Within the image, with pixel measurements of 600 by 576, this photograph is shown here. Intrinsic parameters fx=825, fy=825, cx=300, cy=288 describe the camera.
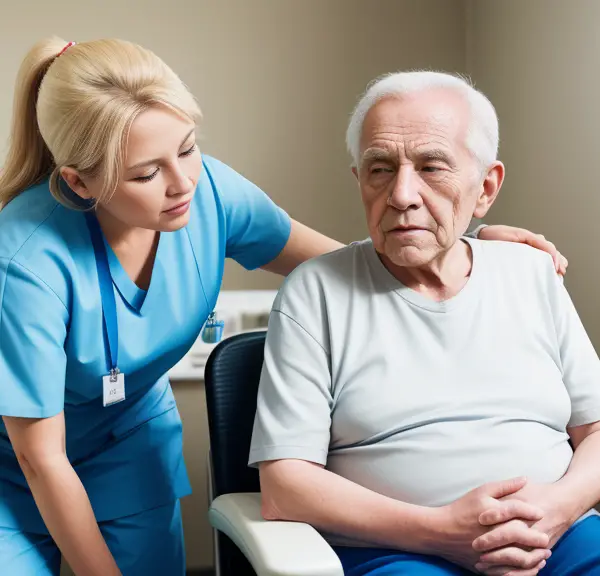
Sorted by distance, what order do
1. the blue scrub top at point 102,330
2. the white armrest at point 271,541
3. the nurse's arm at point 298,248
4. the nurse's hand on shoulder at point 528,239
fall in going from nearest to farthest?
the white armrest at point 271,541
the blue scrub top at point 102,330
the nurse's hand on shoulder at point 528,239
the nurse's arm at point 298,248

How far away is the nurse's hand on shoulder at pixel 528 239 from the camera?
1.56 metres

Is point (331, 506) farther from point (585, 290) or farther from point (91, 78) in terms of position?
point (585, 290)

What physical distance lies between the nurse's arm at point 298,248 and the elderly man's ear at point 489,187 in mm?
369

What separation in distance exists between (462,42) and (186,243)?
1.65 meters

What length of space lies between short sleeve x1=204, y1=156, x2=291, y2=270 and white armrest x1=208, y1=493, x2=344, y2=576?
1.75ft

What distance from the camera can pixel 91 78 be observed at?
1271 mm

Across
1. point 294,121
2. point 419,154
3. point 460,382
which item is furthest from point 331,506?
point 294,121

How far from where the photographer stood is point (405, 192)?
137 cm

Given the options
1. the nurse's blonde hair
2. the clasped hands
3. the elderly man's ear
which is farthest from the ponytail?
the clasped hands

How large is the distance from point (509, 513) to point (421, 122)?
639mm

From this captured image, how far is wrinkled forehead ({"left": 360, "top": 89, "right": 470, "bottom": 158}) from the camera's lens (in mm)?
1377

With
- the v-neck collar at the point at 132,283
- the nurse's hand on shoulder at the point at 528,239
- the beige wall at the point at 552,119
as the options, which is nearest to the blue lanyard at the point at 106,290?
the v-neck collar at the point at 132,283

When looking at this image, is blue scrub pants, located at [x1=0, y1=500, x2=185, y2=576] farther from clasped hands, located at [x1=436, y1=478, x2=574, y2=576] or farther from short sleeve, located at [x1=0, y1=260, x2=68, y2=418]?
clasped hands, located at [x1=436, y1=478, x2=574, y2=576]

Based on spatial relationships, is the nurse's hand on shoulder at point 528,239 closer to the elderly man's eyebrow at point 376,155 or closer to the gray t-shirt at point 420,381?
the gray t-shirt at point 420,381
